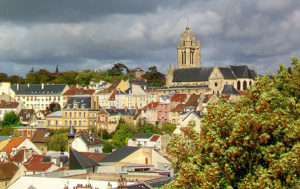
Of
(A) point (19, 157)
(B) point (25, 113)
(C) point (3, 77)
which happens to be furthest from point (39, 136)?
(C) point (3, 77)

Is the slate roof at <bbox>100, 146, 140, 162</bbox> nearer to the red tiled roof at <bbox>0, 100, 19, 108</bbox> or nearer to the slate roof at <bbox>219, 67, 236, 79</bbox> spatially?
the red tiled roof at <bbox>0, 100, 19, 108</bbox>

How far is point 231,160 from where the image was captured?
18.3m

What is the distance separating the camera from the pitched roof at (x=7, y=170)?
1795 inches

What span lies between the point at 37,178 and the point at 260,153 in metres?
22.6

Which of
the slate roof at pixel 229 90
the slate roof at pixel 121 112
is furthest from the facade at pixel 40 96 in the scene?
the slate roof at pixel 229 90

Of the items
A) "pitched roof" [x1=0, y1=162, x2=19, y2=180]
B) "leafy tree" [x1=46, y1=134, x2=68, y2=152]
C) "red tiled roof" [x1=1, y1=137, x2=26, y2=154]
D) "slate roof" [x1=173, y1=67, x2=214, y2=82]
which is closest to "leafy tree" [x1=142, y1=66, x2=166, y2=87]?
"slate roof" [x1=173, y1=67, x2=214, y2=82]

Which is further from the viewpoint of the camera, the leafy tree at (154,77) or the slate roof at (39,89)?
the leafy tree at (154,77)

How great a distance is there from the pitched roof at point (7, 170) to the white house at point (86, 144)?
15.1 metres

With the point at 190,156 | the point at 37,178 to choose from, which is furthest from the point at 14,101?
the point at 190,156

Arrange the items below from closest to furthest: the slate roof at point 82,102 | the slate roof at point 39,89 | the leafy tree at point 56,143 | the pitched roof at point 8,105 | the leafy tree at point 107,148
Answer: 1. the leafy tree at point 107,148
2. the leafy tree at point 56,143
3. the slate roof at point 82,102
4. the pitched roof at point 8,105
5. the slate roof at point 39,89

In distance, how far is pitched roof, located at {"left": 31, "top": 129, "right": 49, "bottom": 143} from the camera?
69938 millimetres

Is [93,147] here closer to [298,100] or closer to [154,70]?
[298,100]

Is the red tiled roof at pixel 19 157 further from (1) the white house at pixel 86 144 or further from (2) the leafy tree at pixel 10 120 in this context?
(2) the leafy tree at pixel 10 120

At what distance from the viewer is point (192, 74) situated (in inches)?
4097
